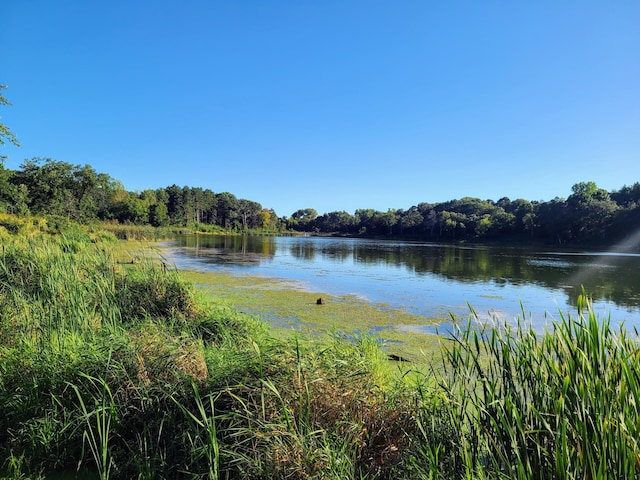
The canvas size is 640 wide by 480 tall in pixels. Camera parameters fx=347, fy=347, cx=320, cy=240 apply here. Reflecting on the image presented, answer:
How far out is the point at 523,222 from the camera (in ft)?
196

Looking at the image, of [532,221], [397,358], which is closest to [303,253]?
[397,358]

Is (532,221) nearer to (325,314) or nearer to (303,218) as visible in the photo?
(325,314)

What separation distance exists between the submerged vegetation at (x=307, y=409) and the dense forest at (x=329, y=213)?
1149 inches

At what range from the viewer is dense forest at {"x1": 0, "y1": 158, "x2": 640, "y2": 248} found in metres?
40.0

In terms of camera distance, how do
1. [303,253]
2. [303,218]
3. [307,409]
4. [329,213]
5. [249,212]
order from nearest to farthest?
[307,409] → [303,253] → [249,212] → [329,213] → [303,218]

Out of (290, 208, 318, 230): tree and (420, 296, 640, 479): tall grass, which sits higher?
(290, 208, 318, 230): tree

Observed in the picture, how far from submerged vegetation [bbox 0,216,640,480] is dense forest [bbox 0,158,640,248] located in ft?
95.7

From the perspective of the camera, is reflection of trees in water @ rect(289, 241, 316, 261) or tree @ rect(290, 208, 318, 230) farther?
tree @ rect(290, 208, 318, 230)

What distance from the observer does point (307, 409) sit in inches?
96.7

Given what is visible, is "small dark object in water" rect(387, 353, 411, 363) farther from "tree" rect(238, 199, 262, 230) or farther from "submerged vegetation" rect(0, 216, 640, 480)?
"tree" rect(238, 199, 262, 230)

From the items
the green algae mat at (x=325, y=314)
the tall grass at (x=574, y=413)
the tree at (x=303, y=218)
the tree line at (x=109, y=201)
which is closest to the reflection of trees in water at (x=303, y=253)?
the green algae mat at (x=325, y=314)

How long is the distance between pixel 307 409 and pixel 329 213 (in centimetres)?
12175

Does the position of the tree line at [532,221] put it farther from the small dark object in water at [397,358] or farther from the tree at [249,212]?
the small dark object in water at [397,358]

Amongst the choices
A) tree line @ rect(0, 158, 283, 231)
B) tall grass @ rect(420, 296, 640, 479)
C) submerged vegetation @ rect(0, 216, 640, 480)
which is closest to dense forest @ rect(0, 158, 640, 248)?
tree line @ rect(0, 158, 283, 231)
